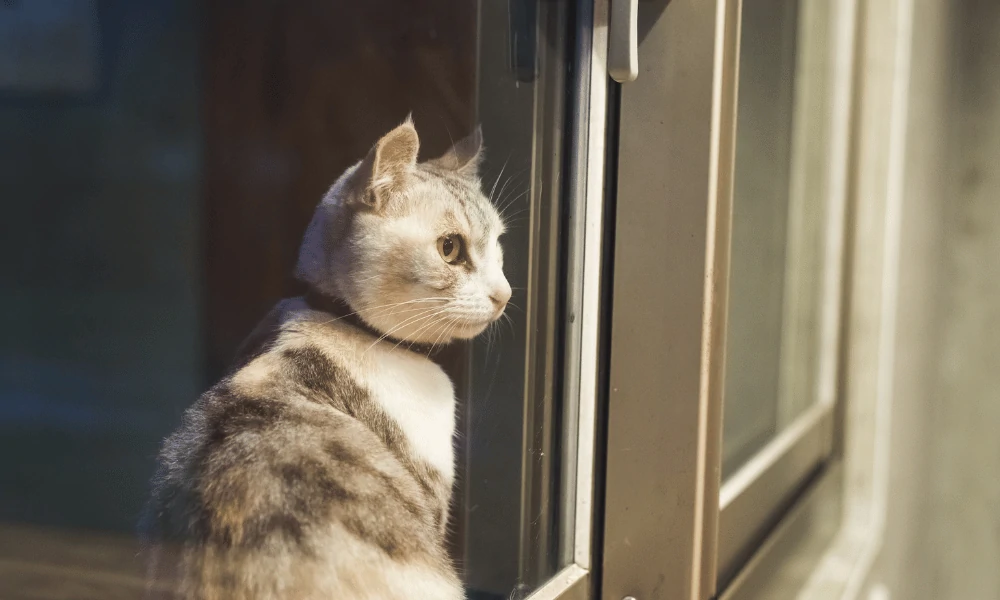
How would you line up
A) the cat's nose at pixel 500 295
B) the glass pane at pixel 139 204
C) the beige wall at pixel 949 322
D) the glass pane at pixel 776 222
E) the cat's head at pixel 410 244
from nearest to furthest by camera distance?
the glass pane at pixel 139 204 < the cat's head at pixel 410 244 < the cat's nose at pixel 500 295 < the glass pane at pixel 776 222 < the beige wall at pixel 949 322

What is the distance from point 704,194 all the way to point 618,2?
0.16 m

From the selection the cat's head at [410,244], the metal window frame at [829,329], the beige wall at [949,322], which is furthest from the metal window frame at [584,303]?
the beige wall at [949,322]

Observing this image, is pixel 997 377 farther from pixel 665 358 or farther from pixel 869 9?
pixel 665 358

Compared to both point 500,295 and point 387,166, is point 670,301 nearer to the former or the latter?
point 500,295

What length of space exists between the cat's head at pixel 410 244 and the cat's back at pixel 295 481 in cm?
3

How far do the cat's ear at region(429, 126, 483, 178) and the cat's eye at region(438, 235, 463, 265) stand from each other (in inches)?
1.6

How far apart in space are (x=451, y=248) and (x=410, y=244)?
1.5 inches

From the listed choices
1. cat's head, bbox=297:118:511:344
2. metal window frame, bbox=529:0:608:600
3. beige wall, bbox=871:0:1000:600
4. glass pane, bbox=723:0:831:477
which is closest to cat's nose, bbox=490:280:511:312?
cat's head, bbox=297:118:511:344

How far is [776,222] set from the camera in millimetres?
980

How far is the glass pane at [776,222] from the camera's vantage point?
778mm

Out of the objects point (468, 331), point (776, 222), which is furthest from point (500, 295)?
point (776, 222)

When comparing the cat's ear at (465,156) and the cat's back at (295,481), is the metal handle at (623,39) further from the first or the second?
the cat's back at (295,481)

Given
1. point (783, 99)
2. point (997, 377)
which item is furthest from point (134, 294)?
point (997, 377)

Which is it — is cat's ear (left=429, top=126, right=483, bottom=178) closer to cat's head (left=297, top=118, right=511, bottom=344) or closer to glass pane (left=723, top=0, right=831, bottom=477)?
cat's head (left=297, top=118, right=511, bottom=344)
